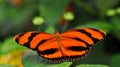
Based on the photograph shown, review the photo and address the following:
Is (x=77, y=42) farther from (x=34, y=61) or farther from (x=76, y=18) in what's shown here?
(x=76, y=18)

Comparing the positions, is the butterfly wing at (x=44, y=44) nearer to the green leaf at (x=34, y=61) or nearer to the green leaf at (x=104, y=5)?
the green leaf at (x=34, y=61)

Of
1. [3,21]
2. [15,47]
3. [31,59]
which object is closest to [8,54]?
[15,47]

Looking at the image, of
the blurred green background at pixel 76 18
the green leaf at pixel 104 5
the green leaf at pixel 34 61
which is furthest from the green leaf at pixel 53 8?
the green leaf at pixel 34 61

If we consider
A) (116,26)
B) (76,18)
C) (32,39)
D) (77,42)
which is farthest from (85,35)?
(76,18)

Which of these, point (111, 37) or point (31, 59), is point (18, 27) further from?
point (31, 59)

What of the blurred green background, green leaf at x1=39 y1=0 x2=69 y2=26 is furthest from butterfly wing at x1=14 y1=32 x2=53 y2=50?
green leaf at x1=39 y1=0 x2=69 y2=26

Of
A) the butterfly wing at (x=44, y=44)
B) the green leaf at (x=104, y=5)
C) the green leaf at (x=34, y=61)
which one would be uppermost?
the green leaf at (x=104, y=5)

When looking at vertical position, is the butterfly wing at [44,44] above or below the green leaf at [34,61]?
above
